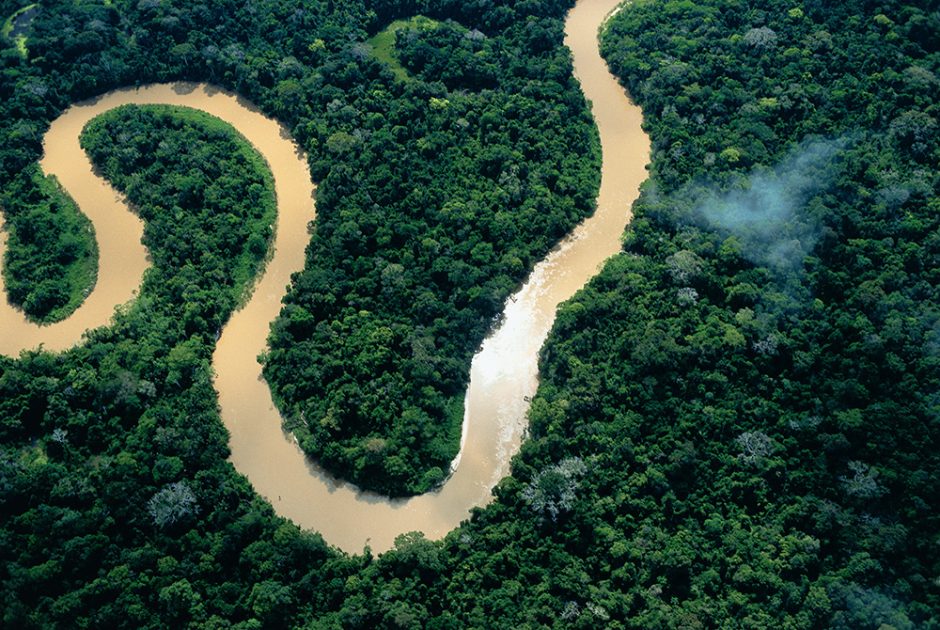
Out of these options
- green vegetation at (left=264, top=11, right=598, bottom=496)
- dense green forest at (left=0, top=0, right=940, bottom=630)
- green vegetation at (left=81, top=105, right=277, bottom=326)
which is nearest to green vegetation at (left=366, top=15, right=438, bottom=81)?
green vegetation at (left=264, top=11, right=598, bottom=496)

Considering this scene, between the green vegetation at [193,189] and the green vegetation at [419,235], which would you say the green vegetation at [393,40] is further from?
the green vegetation at [193,189]

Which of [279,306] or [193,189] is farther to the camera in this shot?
[193,189]

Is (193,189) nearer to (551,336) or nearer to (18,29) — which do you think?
(18,29)

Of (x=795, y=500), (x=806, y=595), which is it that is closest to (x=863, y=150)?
(x=795, y=500)

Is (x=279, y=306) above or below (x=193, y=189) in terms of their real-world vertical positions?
below

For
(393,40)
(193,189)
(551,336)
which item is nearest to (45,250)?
(193,189)

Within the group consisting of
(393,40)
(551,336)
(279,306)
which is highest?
(393,40)

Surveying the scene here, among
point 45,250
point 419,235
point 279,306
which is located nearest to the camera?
point 279,306

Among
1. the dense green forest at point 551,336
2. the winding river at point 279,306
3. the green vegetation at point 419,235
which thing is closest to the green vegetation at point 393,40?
the green vegetation at point 419,235

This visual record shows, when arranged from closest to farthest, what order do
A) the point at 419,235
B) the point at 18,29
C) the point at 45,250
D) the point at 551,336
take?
the point at 551,336 < the point at 419,235 < the point at 45,250 < the point at 18,29

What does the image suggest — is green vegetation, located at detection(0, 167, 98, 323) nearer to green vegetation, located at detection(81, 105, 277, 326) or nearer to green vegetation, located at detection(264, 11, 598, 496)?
green vegetation, located at detection(81, 105, 277, 326)
